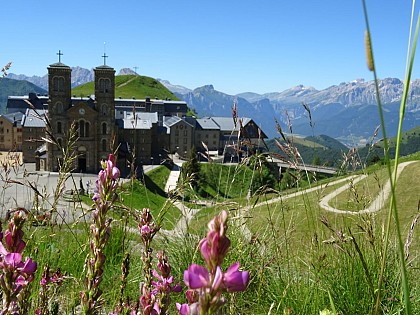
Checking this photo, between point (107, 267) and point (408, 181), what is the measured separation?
107 feet

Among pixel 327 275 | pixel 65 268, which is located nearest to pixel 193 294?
pixel 327 275

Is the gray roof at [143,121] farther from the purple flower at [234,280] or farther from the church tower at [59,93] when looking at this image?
the purple flower at [234,280]

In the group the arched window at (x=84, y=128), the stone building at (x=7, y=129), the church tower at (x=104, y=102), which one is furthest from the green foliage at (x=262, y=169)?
the stone building at (x=7, y=129)

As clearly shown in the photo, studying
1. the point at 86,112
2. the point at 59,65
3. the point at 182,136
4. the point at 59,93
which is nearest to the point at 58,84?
the point at 59,93

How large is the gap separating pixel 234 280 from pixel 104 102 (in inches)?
2569

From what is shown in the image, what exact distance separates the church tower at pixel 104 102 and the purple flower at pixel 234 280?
63140mm

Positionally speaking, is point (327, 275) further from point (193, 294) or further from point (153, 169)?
point (153, 169)

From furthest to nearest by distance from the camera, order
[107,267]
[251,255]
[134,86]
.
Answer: [134,86] → [107,267] → [251,255]

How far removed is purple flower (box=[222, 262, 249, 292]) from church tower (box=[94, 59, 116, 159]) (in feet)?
207

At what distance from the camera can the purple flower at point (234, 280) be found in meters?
0.98

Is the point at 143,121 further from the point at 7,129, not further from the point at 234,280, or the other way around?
the point at 234,280

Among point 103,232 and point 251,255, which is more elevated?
point 103,232

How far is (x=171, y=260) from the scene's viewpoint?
6250 mm

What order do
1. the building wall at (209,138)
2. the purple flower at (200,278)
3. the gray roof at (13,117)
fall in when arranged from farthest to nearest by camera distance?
the building wall at (209,138) → the gray roof at (13,117) → the purple flower at (200,278)
